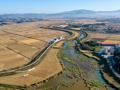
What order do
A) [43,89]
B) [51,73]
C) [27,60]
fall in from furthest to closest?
[27,60]
[51,73]
[43,89]

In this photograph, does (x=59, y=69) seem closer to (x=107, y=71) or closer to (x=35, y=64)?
(x=35, y=64)

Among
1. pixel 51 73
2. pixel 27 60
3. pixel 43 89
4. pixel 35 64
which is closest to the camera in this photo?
pixel 43 89

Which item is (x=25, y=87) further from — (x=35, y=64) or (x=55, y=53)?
(x=55, y=53)

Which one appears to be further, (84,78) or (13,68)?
(13,68)

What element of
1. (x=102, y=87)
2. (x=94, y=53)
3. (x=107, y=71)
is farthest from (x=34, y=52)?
(x=102, y=87)

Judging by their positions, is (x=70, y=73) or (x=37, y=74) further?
(x=70, y=73)

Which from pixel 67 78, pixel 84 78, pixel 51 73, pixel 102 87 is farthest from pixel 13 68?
pixel 102 87

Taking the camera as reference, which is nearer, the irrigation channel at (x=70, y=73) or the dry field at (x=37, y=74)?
the irrigation channel at (x=70, y=73)

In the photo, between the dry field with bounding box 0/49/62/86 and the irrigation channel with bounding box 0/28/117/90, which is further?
the dry field with bounding box 0/49/62/86
